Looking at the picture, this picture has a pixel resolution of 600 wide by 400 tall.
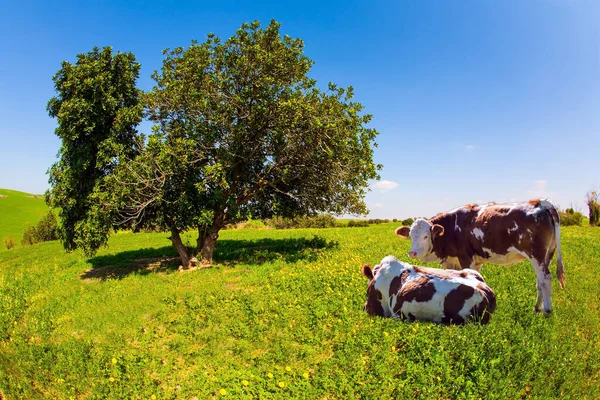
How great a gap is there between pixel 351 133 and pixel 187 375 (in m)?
13.5

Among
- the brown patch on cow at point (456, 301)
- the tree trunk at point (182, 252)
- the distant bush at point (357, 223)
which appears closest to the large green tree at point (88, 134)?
the tree trunk at point (182, 252)

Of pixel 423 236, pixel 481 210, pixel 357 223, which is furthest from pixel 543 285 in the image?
pixel 357 223

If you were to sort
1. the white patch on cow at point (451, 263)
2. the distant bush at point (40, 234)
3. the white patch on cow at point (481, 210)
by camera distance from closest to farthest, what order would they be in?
the white patch on cow at point (481, 210), the white patch on cow at point (451, 263), the distant bush at point (40, 234)

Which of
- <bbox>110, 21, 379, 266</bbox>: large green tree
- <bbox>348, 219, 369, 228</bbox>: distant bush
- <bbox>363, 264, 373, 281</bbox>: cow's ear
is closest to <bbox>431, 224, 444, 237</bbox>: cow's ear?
<bbox>363, 264, 373, 281</bbox>: cow's ear

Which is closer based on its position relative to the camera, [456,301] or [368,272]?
[456,301]

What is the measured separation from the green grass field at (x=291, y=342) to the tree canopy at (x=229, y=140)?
13.8ft

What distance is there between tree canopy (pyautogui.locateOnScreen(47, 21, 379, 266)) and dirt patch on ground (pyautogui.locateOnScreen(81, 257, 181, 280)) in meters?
1.55

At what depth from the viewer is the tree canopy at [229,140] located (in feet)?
54.8

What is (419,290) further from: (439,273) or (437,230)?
(437,230)

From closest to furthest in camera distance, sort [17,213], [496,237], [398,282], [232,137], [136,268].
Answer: [398,282] → [496,237] → [232,137] → [136,268] → [17,213]

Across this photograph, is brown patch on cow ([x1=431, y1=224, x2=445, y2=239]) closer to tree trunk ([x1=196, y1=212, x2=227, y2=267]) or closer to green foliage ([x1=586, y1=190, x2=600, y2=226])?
tree trunk ([x1=196, y1=212, x2=227, y2=267])

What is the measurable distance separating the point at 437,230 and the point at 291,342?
4.03 meters

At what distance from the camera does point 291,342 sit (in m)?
7.99

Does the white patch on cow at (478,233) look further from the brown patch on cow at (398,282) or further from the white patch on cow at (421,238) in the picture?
the brown patch on cow at (398,282)
